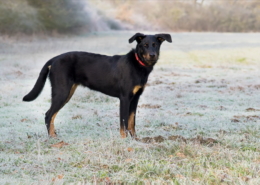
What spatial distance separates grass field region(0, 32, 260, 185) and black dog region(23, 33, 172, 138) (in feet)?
1.52

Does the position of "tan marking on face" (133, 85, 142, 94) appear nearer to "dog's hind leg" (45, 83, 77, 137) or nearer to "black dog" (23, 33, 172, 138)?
"black dog" (23, 33, 172, 138)

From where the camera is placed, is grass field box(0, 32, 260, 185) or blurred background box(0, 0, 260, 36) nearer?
grass field box(0, 32, 260, 185)

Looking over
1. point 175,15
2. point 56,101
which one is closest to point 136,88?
point 56,101

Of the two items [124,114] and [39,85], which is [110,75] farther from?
[39,85]

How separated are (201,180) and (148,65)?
252 centimetres

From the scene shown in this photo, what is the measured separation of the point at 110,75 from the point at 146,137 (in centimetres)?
116

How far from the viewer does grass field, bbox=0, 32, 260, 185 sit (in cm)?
440

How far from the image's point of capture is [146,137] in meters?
6.18

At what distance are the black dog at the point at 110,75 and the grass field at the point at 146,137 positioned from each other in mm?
465

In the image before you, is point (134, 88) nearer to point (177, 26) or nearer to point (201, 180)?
point (201, 180)

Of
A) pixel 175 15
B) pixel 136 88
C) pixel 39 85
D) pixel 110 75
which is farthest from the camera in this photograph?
pixel 175 15

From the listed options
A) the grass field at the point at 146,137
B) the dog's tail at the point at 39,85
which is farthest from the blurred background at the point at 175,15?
the dog's tail at the point at 39,85

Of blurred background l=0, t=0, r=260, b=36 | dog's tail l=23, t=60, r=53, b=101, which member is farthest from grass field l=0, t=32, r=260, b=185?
blurred background l=0, t=0, r=260, b=36

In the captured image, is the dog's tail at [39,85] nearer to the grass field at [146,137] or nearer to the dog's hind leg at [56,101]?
the dog's hind leg at [56,101]
